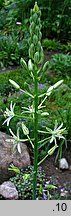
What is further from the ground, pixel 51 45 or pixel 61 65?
pixel 51 45

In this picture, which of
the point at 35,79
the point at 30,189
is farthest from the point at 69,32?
the point at 35,79

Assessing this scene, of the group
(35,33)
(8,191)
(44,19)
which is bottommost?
(8,191)

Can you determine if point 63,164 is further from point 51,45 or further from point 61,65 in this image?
point 51,45

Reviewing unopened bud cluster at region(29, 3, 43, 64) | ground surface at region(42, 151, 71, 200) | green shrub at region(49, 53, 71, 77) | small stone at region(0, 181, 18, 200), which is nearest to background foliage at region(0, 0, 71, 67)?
green shrub at region(49, 53, 71, 77)

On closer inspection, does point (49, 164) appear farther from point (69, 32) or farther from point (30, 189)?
point (69, 32)

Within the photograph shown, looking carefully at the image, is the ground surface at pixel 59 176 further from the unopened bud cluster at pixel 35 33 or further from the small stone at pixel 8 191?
the unopened bud cluster at pixel 35 33

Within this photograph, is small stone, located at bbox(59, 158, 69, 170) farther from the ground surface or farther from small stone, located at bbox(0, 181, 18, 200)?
small stone, located at bbox(0, 181, 18, 200)

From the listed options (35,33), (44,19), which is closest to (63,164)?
(35,33)

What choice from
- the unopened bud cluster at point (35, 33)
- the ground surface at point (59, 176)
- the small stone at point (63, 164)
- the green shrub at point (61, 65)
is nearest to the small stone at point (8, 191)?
the ground surface at point (59, 176)
